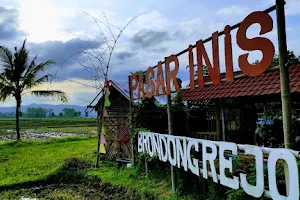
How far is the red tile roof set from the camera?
6.54m

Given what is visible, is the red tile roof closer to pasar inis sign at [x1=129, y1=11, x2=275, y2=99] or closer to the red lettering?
pasar inis sign at [x1=129, y1=11, x2=275, y2=99]

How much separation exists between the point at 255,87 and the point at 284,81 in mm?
4273

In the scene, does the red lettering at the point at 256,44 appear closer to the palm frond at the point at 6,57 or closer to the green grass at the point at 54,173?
the green grass at the point at 54,173

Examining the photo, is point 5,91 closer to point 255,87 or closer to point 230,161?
point 255,87

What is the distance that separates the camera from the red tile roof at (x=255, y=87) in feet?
21.5

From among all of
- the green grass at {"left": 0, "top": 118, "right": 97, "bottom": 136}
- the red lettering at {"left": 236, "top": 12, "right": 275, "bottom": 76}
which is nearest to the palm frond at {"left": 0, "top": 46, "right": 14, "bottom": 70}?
the green grass at {"left": 0, "top": 118, "right": 97, "bottom": 136}

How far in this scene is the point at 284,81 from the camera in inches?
124

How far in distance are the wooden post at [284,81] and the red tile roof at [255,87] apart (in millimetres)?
2783

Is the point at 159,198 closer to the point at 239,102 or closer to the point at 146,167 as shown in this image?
the point at 146,167

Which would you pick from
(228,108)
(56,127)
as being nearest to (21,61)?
(228,108)

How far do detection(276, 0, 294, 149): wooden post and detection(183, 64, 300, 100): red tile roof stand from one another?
278cm

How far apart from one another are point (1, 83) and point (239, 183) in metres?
16.1

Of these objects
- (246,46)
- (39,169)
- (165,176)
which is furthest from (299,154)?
(39,169)

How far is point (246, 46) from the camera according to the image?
11.3 ft
